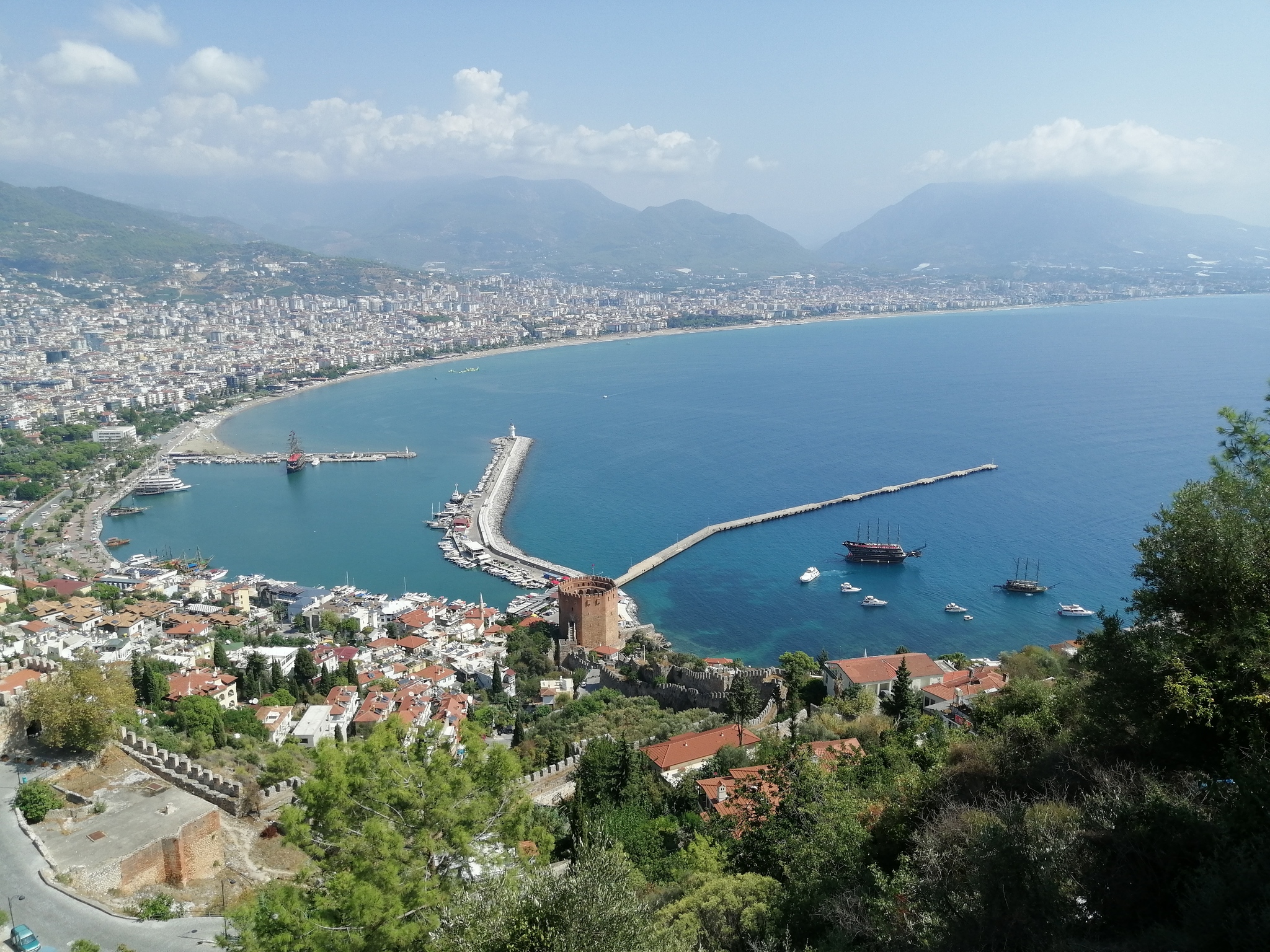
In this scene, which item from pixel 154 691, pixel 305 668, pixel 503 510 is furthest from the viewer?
pixel 503 510

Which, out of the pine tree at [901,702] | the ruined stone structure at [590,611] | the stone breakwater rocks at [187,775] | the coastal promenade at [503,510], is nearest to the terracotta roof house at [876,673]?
the pine tree at [901,702]

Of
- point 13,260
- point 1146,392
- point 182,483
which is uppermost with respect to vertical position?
point 13,260

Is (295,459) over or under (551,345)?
under

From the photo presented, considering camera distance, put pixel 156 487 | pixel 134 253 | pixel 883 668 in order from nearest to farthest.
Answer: pixel 883 668 → pixel 156 487 → pixel 134 253

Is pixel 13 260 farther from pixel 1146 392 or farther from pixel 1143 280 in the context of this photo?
pixel 1143 280

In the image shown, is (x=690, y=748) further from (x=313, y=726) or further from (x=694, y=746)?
(x=313, y=726)

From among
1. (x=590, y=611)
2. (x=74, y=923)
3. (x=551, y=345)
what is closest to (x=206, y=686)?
(x=590, y=611)

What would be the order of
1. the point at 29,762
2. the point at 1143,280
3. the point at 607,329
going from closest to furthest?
the point at 29,762 < the point at 607,329 < the point at 1143,280

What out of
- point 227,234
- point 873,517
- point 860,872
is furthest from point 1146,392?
point 227,234
